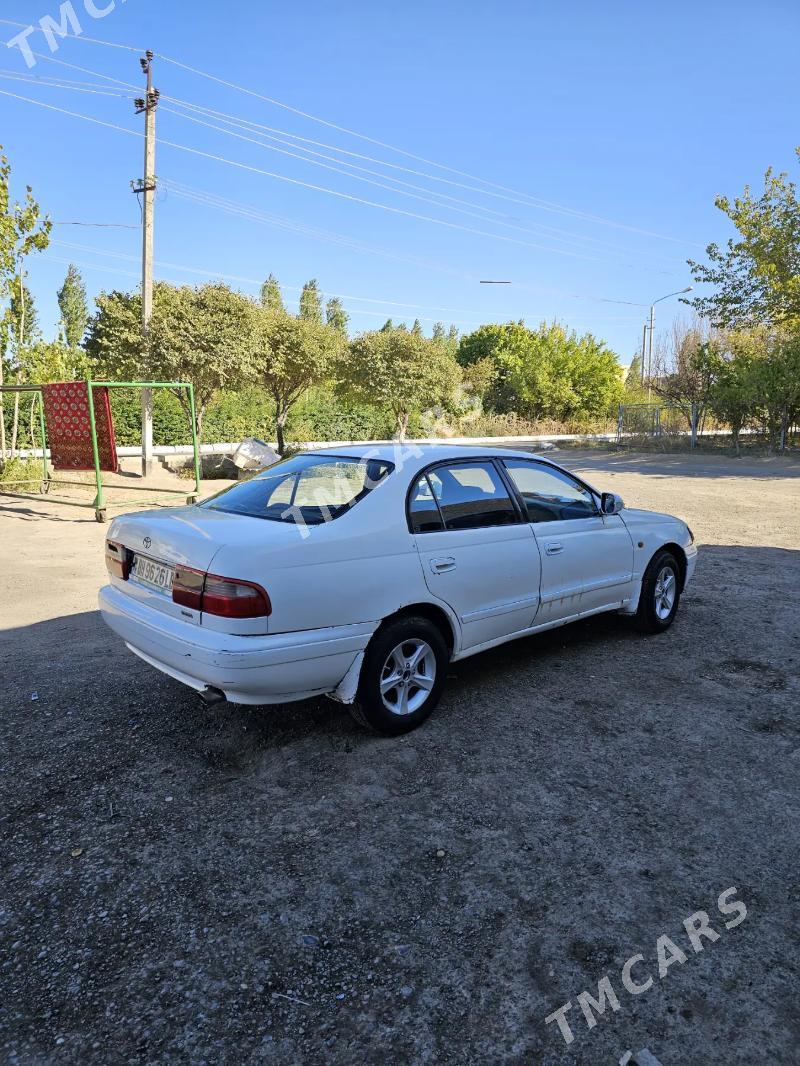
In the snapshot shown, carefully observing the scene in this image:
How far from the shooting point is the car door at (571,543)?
4.41 metres

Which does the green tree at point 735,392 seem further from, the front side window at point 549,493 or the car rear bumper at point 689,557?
the front side window at point 549,493

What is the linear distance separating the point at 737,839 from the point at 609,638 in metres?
2.56

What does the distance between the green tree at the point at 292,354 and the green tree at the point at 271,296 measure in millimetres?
948

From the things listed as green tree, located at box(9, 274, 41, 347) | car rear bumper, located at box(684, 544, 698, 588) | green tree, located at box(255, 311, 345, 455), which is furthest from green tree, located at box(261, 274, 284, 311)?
car rear bumper, located at box(684, 544, 698, 588)

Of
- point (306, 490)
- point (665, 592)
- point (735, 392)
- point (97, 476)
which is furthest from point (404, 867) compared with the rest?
point (735, 392)

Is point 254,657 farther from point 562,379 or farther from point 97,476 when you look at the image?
point 562,379

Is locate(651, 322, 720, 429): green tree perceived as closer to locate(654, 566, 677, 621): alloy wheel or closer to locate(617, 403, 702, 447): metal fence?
locate(617, 403, 702, 447): metal fence

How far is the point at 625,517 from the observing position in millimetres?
5148

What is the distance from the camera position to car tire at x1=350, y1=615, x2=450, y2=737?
11.4ft

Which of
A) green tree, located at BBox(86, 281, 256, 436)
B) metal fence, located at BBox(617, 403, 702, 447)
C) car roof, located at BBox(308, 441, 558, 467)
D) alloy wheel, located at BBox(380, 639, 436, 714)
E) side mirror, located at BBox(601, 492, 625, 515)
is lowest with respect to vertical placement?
alloy wheel, located at BBox(380, 639, 436, 714)

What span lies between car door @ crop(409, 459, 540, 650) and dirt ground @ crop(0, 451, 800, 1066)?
0.58 metres

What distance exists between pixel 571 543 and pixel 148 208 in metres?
18.6

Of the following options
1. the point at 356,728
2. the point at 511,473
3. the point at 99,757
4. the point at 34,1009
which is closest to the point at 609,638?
the point at 511,473

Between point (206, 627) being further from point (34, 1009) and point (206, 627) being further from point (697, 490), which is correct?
point (697, 490)
